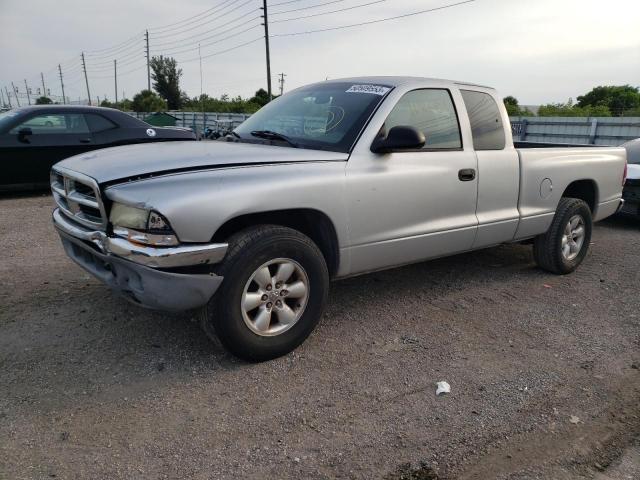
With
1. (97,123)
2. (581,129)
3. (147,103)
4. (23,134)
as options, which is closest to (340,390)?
(23,134)

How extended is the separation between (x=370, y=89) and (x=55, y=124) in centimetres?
652

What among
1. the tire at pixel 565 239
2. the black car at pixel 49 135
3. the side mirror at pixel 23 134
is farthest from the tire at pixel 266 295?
the side mirror at pixel 23 134

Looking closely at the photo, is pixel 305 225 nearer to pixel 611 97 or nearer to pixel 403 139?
pixel 403 139

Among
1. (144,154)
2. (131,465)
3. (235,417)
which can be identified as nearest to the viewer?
(131,465)

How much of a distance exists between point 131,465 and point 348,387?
1.23 meters

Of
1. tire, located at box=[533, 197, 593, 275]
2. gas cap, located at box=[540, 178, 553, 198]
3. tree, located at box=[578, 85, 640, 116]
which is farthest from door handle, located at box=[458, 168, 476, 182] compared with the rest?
tree, located at box=[578, 85, 640, 116]

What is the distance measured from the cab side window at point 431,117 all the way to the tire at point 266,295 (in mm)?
1188

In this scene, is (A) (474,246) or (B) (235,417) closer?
(B) (235,417)

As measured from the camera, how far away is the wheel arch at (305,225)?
123 inches

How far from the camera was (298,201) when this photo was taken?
317 centimetres

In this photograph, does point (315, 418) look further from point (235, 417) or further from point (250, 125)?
point (250, 125)

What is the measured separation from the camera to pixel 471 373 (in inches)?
128

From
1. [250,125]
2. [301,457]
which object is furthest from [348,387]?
[250,125]

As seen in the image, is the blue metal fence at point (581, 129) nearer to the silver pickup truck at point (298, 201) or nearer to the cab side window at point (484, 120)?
the cab side window at point (484, 120)
